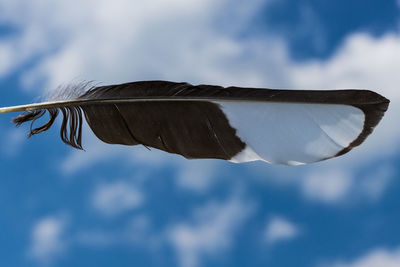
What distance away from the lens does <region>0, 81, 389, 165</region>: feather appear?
137 inches

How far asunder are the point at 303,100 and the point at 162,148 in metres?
0.92

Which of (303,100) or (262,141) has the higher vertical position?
(303,100)

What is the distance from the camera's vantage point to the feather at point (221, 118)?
11.4 feet

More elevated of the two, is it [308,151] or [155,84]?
[155,84]

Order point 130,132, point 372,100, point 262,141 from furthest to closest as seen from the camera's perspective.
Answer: point 130,132 → point 262,141 → point 372,100

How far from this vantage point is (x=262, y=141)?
143 inches

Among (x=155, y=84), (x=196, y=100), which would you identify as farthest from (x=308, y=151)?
(x=155, y=84)

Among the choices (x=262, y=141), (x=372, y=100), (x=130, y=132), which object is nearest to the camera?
(x=372, y=100)

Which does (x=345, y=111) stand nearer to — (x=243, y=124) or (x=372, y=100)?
(x=372, y=100)

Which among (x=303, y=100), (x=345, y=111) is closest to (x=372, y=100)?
(x=345, y=111)

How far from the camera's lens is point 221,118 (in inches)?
146

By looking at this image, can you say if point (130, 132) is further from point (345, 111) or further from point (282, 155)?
point (345, 111)

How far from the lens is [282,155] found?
360 cm

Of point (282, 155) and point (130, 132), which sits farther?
point (130, 132)
